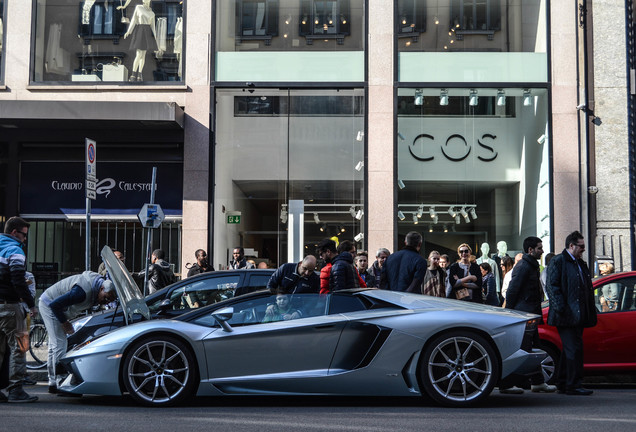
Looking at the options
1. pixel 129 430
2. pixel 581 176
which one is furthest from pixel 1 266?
pixel 581 176

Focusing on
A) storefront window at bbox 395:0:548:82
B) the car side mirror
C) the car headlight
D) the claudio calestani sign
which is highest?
storefront window at bbox 395:0:548:82

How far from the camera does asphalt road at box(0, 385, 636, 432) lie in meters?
6.76

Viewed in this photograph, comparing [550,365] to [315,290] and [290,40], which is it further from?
[290,40]

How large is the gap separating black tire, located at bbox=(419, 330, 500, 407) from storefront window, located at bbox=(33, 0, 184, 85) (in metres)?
11.7

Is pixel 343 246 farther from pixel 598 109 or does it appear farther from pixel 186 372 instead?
pixel 598 109

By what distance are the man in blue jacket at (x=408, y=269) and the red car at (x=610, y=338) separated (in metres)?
1.53

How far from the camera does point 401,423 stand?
6945mm

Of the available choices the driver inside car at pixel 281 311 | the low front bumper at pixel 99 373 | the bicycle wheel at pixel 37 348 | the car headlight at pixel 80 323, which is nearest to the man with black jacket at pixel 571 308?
the driver inside car at pixel 281 311

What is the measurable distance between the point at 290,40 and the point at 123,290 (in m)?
10.4

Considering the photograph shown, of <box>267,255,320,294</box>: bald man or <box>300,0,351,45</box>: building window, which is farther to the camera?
<box>300,0,351,45</box>: building window

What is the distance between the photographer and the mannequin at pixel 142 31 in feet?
60.7

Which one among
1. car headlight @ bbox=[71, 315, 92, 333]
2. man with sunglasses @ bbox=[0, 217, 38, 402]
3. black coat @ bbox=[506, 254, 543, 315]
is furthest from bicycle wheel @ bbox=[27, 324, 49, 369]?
black coat @ bbox=[506, 254, 543, 315]

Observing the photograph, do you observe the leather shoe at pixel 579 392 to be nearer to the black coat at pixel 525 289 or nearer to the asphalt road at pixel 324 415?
the asphalt road at pixel 324 415

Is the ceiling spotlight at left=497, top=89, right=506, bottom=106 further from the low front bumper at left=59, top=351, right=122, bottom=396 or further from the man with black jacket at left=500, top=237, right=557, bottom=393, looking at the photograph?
the low front bumper at left=59, top=351, right=122, bottom=396
